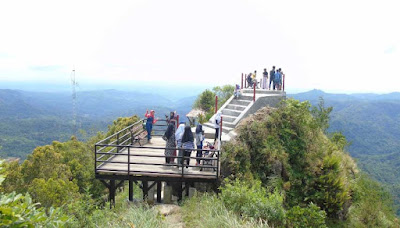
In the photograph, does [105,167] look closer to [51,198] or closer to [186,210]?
[186,210]

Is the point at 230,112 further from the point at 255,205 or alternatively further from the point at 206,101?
the point at 255,205

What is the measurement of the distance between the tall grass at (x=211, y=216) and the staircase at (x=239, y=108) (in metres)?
4.64

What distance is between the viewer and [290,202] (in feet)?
36.6

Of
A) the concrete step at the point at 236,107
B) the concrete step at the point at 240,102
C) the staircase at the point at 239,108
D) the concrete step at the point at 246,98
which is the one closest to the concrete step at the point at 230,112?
the staircase at the point at 239,108

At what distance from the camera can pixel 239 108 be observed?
52.2 ft

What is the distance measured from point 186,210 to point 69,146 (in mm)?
18747

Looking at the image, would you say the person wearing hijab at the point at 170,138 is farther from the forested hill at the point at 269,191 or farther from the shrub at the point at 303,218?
the shrub at the point at 303,218

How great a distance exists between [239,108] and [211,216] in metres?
9.47

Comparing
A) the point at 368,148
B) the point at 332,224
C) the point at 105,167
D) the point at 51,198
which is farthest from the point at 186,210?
the point at 368,148

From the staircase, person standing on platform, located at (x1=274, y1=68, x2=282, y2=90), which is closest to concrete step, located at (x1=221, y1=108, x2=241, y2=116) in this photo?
the staircase

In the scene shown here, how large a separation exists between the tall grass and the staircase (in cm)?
464

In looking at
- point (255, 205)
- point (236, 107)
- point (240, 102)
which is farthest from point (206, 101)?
point (255, 205)

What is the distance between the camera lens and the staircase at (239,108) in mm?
13961

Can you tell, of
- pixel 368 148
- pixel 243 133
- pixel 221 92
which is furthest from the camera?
pixel 368 148
